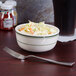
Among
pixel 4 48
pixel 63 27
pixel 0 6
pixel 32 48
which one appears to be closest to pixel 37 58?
pixel 32 48

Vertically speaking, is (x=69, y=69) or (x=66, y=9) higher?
(x=66, y=9)

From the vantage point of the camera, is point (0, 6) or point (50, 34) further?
point (0, 6)

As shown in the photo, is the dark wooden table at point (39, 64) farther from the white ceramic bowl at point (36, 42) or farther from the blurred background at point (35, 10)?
the blurred background at point (35, 10)

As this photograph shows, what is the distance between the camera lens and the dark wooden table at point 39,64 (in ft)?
1.94

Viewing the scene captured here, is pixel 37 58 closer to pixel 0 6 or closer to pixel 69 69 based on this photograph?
pixel 69 69

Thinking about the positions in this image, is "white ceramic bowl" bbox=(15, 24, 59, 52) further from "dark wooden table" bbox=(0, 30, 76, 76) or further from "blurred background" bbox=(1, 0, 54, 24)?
"blurred background" bbox=(1, 0, 54, 24)

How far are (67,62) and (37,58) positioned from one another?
4.3 inches

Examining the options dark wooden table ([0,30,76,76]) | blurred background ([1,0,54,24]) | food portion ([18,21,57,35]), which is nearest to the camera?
dark wooden table ([0,30,76,76])

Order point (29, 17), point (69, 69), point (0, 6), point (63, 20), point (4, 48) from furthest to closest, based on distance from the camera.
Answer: point (29, 17) → point (0, 6) → point (63, 20) → point (4, 48) → point (69, 69)

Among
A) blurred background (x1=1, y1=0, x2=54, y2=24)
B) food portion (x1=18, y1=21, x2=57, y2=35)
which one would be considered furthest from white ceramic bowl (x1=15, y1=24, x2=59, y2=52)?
blurred background (x1=1, y1=0, x2=54, y2=24)

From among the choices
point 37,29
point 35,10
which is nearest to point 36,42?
point 37,29

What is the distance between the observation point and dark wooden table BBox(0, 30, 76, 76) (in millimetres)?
591

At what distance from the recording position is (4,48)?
0.76 metres

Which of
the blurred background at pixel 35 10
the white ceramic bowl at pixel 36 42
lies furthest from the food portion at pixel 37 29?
the blurred background at pixel 35 10
